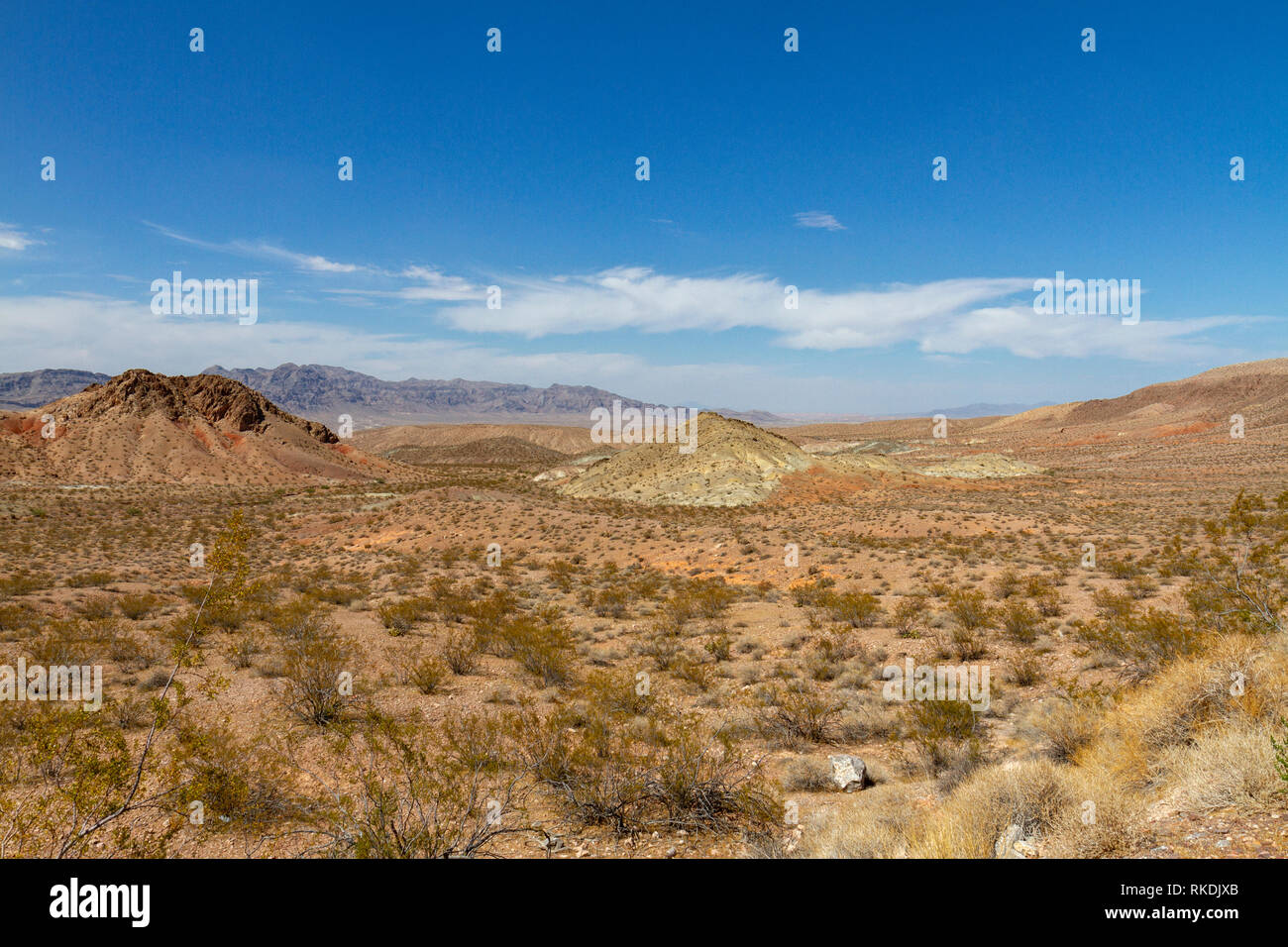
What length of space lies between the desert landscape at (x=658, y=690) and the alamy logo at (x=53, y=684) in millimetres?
380

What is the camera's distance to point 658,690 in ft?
30.7

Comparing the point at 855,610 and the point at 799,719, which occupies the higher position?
the point at 855,610

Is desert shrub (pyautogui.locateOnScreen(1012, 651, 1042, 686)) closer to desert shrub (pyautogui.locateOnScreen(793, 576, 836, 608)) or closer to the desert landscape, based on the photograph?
the desert landscape

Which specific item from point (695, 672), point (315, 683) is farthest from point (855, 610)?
point (315, 683)

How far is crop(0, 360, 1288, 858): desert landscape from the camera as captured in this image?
4500 millimetres

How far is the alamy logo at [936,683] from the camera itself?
26.7ft

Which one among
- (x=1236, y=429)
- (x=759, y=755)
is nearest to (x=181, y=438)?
(x=759, y=755)

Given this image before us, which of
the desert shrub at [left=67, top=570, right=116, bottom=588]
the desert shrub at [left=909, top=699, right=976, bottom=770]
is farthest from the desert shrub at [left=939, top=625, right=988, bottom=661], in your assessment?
the desert shrub at [left=67, top=570, right=116, bottom=588]

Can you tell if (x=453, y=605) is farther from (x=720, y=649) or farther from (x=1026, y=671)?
(x=1026, y=671)
